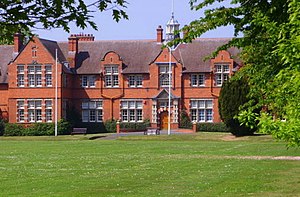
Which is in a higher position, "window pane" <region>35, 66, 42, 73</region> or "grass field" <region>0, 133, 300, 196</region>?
"window pane" <region>35, 66, 42, 73</region>

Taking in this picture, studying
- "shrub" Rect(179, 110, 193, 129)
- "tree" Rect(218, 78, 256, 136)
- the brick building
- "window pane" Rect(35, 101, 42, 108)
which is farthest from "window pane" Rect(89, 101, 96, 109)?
"tree" Rect(218, 78, 256, 136)

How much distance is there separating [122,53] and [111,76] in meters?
2.82

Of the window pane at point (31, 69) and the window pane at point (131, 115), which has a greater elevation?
the window pane at point (31, 69)

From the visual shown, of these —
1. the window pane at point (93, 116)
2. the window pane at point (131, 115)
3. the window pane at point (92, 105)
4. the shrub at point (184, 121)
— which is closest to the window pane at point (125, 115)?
the window pane at point (131, 115)

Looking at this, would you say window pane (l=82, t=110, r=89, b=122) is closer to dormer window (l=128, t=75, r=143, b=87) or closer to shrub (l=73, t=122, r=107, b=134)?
shrub (l=73, t=122, r=107, b=134)

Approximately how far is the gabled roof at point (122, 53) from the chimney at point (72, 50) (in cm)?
67

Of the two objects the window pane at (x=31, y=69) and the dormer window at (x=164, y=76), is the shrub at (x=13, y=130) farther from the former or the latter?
the dormer window at (x=164, y=76)

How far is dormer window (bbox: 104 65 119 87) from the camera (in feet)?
210

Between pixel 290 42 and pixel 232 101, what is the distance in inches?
1586

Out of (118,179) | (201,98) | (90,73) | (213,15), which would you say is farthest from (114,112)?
(213,15)

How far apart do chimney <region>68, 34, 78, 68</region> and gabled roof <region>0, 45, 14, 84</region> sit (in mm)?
6197

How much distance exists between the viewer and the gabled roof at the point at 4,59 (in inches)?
2566

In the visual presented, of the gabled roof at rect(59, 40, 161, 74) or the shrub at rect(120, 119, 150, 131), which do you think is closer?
the shrub at rect(120, 119, 150, 131)

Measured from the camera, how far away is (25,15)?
228 inches
